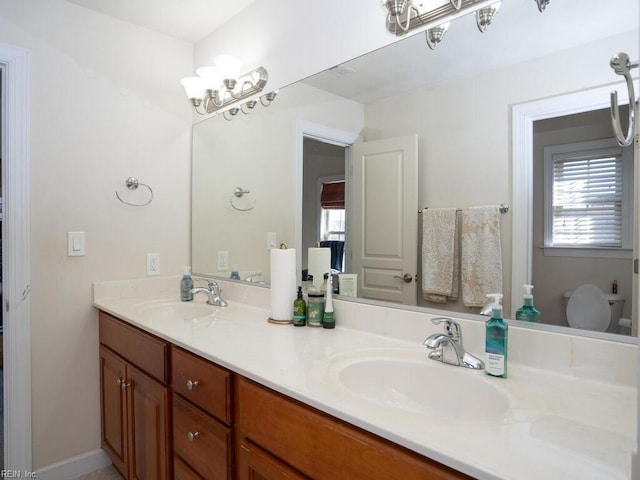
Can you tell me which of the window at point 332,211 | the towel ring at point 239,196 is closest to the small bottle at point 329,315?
the window at point 332,211

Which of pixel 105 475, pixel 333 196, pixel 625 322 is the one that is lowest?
pixel 105 475

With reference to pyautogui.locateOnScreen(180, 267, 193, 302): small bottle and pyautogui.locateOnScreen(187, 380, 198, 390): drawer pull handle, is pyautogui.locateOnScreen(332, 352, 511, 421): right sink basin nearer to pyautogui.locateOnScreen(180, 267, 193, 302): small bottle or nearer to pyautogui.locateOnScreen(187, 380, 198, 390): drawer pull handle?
pyautogui.locateOnScreen(187, 380, 198, 390): drawer pull handle

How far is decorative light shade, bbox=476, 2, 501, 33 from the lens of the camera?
1.15m

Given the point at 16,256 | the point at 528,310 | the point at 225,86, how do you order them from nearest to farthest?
the point at 528,310 → the point at 16,256 → the point at 225,86

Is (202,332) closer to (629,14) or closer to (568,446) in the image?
(568,446)

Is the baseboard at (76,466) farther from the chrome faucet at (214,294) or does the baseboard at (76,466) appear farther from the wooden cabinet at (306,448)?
the wooden cabinet at (306,448)

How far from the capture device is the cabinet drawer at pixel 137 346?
1447 mm

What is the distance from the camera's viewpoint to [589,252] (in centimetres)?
100

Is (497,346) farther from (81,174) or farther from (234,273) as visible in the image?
(81,174)

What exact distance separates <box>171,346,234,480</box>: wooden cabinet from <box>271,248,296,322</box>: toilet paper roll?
41cm

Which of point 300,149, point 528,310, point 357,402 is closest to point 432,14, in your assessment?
point 300,149

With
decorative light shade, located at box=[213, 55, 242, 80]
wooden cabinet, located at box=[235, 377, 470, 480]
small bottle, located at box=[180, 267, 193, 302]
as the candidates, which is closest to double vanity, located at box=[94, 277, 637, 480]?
wooden cabinet, located at box=[235, 377, 470, 480]

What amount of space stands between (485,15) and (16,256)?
2107 millimetres

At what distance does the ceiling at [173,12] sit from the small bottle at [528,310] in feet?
6.05
